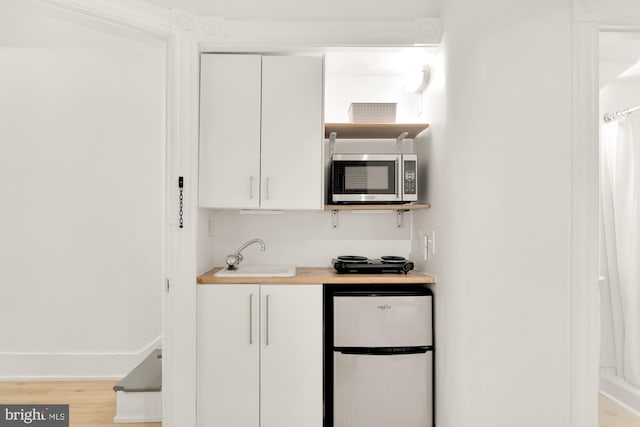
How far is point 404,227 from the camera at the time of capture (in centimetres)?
266

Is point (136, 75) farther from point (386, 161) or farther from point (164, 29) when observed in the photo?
point (386, 161)

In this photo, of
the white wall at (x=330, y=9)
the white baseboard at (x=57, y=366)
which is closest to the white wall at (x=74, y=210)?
the white baseboard at (x=57, y=366)

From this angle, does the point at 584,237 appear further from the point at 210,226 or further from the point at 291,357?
the point at 210,226

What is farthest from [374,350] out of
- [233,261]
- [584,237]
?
[584,237]

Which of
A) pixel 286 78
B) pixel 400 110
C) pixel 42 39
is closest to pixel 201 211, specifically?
pixel 286 78

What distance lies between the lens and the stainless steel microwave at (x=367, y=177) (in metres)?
2.30

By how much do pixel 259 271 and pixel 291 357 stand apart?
54cm

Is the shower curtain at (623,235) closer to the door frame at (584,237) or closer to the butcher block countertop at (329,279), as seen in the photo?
the door frame at (584,237)

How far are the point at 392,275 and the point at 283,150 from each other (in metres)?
0.96

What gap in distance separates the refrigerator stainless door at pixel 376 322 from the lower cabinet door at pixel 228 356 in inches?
18.1

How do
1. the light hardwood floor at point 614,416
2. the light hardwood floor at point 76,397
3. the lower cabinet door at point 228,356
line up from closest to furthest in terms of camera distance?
the lower cabinet door at point 228,356 → the light hardwood floor at point 614,416 → the light hardwood floor at point 76,397

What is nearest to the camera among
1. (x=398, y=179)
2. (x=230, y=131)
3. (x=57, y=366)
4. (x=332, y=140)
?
(x=230, y=131)

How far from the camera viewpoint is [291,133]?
7.25 ft

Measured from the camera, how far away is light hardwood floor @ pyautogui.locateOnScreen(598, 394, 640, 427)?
2.28 meters
